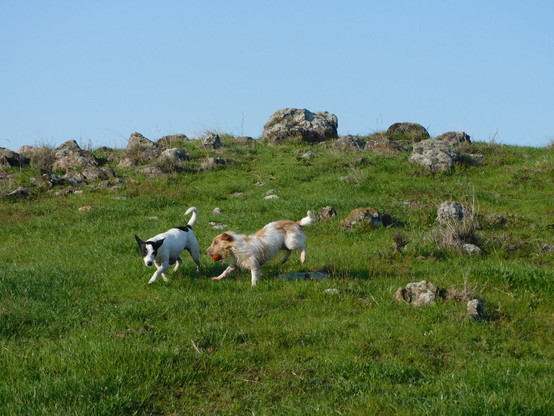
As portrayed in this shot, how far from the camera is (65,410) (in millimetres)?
6016

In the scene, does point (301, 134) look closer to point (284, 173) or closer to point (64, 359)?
point (284, 173)

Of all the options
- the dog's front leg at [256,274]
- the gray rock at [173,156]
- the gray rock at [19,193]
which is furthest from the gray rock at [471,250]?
the gray rock at [19,193]

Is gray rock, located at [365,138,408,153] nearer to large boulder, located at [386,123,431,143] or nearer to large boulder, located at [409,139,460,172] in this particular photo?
large boulder, located at [409,139,460,172]

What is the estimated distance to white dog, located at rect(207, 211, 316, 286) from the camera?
421 inches

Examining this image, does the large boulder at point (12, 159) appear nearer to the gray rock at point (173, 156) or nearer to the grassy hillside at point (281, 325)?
the gray rock at point (173, 156)

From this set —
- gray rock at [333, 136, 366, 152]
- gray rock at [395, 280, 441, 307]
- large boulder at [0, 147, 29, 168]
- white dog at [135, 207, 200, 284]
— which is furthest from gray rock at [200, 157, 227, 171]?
gray rock at [395, 280, 441, 307]

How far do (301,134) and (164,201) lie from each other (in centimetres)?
1046

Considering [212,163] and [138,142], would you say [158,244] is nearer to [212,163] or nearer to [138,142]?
[212,163]

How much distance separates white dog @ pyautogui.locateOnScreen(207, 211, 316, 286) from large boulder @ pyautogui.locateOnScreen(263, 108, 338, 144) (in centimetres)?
1722

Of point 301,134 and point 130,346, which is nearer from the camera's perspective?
point 130,346

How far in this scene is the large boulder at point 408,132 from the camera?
30109mm

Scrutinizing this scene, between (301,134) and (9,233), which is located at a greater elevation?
(301,134)

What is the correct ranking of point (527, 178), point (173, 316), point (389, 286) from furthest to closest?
point (527, 178) → point (389, 286) → point (173, 316)

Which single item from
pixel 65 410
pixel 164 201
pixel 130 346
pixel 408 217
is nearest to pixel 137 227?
pixel 164 201
